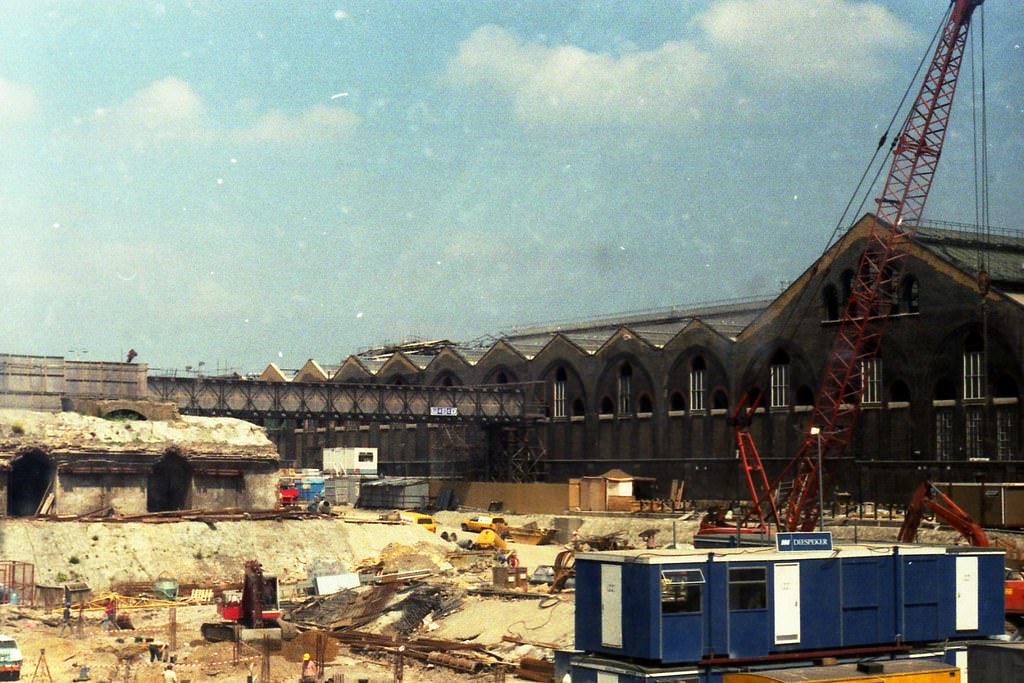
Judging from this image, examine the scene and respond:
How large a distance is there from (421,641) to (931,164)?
36.6m

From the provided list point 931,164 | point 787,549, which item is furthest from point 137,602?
point 931,164

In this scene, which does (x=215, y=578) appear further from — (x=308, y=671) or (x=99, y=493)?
(x=308, y=671)

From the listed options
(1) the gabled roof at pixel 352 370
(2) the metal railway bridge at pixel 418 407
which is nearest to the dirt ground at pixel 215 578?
(2) the metal railway bridge at pixel 418 407

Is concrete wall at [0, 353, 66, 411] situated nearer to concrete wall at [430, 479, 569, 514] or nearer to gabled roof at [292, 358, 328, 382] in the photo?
concrete wall at [430, 479, 569, 514]

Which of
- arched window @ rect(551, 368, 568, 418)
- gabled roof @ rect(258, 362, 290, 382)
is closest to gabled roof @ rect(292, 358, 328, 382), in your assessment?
gabled roof @ rect(258, 362, 290, 382)

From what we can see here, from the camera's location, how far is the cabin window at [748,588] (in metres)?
23.5

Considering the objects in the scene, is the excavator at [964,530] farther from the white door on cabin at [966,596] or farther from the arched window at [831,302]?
the arched window at [831,302]

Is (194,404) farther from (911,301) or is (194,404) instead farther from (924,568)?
(924,568)

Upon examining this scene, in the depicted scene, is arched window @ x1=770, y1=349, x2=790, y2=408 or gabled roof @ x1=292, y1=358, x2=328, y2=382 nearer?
arched window @ x1=770, y1=349, x2=790, y2=408

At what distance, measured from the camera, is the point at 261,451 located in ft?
227

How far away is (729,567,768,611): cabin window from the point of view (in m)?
23.5

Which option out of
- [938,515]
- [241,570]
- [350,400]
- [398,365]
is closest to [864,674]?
[938,515]

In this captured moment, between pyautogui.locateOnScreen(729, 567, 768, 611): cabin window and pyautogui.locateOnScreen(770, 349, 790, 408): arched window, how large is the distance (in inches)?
2080

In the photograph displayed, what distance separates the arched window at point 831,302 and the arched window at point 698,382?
979cm
